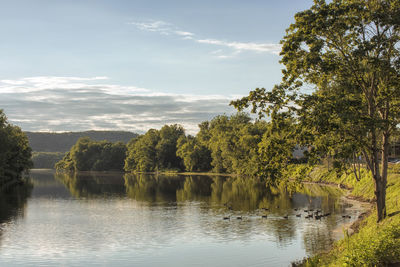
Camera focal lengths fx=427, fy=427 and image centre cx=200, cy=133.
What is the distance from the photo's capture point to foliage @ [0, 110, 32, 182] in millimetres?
96269

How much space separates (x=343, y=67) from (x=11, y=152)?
9592 centimetres

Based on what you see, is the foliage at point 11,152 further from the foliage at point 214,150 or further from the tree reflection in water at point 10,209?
the foliage at point 214,150

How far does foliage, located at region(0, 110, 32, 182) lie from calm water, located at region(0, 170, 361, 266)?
34.9m

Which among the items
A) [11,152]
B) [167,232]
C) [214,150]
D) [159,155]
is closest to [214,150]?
[214,150]

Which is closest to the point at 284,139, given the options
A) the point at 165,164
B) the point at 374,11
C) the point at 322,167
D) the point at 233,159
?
the point at 374,11

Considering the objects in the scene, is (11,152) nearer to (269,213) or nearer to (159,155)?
(269,213)

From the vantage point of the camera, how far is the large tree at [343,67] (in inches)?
1085

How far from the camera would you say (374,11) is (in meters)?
28.9

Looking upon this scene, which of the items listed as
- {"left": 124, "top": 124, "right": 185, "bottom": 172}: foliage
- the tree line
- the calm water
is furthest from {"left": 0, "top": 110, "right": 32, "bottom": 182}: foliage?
{"left": 124, "top": 124, "right": 185, "bottom": 172}: foliage

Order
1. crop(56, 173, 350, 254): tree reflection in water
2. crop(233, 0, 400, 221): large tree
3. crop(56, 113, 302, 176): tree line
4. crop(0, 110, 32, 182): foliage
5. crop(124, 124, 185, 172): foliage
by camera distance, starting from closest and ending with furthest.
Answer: crop(233, 0, 400, 221): large tree → crop(56, 173, 350, 254): tree reflection in water → crop(0, 110, 32, 182): foliage → crop(56, 113, 302, 176): tree line → crop(124, 124, 185, 172): foliage

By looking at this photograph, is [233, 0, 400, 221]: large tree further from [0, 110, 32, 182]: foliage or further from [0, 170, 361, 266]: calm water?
[0, 110, 32, 182]: foliage

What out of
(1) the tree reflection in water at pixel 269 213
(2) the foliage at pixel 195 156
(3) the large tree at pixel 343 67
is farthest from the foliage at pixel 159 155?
(3) the large tree at pixel 343 67

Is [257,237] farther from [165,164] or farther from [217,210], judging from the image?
[165,164]

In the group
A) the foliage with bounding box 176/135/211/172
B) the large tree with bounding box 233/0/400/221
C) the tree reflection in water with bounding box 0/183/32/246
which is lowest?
the tree reflection in water with bounding box 0/183/32/246
